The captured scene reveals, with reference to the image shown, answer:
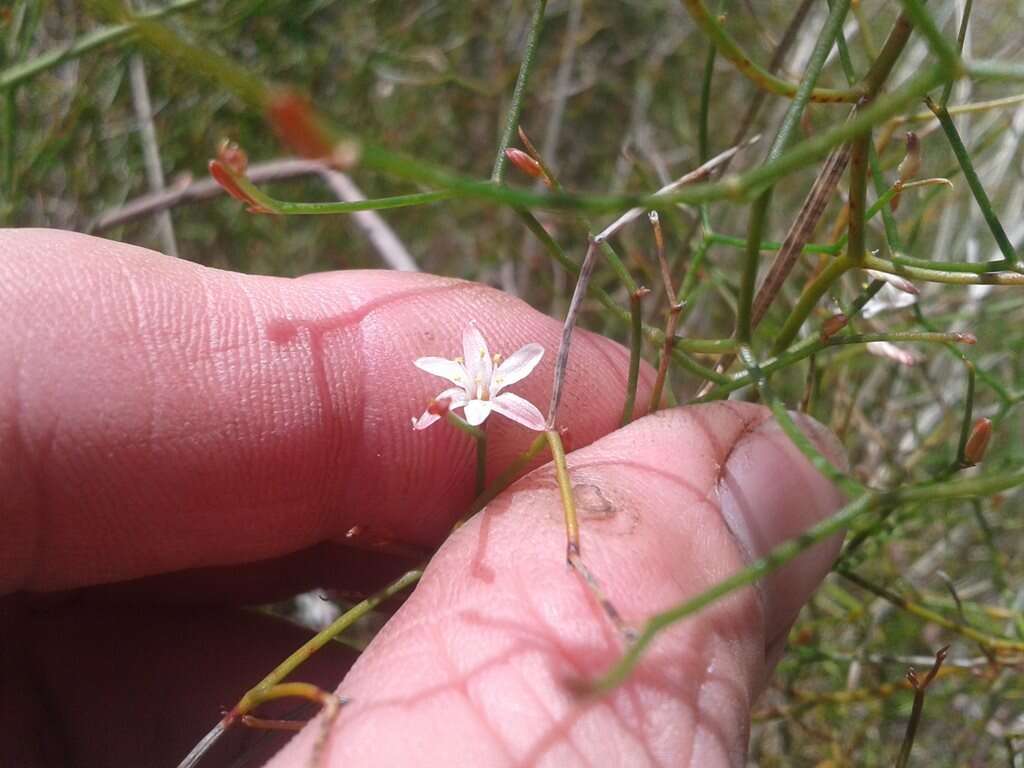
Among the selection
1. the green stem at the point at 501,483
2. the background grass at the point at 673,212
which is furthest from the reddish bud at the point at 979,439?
the green stem at the point at 501,483

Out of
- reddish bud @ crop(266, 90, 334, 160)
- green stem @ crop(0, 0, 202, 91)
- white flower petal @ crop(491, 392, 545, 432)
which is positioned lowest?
white flower petal @ crop(491, 392, 545, 432)

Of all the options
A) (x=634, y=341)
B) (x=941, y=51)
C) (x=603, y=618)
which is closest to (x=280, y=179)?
(x=634, y=341)

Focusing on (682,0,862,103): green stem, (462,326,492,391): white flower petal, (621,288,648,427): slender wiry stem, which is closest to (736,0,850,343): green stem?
(682,0,862,103): green stem


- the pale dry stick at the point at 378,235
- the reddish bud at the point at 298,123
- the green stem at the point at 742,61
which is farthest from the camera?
the pale dry stick at the point at 378,235

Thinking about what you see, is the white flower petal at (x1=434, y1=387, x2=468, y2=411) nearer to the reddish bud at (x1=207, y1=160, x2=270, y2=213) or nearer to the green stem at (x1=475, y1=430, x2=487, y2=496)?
the green stem at (x1=475, y1=430, x2=487, y2=496)

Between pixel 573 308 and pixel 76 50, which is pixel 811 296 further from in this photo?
pixel 76 50

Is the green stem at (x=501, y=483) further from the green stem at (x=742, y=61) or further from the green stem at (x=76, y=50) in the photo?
the green stem at (x=76, y=50)

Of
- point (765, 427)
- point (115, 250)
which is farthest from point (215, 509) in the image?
point (765, 427)
